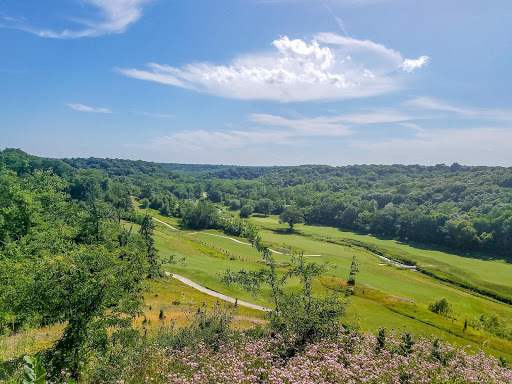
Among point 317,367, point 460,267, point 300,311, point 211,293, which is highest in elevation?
point 317,367

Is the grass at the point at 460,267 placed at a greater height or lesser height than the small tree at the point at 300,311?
lesser

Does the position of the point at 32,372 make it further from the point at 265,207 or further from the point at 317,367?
the point at 265,207

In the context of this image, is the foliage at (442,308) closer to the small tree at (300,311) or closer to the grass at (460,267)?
the grass at (460,267)

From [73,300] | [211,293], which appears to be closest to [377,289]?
[211,293]

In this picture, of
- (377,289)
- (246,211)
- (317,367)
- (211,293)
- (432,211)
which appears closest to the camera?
(317,367)

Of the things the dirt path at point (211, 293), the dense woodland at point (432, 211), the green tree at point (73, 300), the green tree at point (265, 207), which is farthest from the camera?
the green tree at point (265, 207)

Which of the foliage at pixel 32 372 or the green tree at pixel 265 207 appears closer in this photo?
the foliage at pixel 32 372

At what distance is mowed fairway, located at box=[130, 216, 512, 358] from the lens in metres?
32.1

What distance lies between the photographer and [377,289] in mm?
51531

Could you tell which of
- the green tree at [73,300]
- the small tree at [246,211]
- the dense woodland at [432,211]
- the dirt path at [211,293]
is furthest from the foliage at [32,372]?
the small tree at [246,211]

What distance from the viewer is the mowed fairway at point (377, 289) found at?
32125 millimetres

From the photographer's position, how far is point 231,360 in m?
8.83

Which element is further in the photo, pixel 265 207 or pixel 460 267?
pixel 265 207

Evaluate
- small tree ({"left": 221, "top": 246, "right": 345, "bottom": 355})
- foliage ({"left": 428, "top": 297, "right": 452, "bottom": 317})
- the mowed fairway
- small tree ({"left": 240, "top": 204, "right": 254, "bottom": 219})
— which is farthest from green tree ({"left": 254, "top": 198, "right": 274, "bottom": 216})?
small tree ({"left": 221, "top": 246, "right": 345, "bottom": 355})
